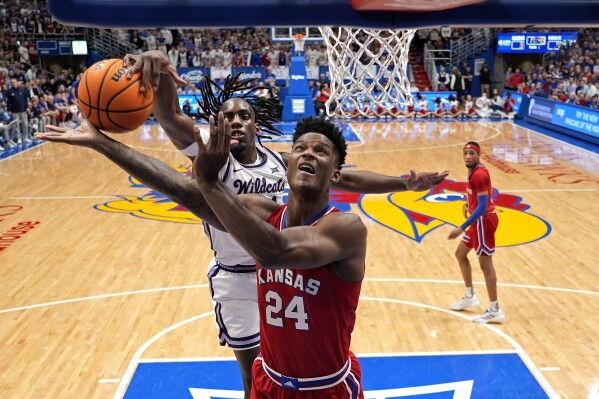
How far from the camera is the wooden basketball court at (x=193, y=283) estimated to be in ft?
18.4

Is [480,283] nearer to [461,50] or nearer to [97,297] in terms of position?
[97,297]

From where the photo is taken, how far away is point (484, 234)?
6.31 meters

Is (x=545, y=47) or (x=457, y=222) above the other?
(x=545, y=47)

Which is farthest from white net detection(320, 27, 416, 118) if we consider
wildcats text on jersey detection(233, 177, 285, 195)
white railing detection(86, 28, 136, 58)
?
wildcats text on jersey detection(233, 177, 285, 195)

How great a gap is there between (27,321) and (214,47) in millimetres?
23967

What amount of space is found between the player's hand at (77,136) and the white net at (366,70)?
52.4 ft

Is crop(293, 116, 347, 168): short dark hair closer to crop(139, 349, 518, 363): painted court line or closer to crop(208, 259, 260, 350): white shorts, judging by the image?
crop(208, 259, 260, 350): white shorts

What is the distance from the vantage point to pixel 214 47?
95.2ft

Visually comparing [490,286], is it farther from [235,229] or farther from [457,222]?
[235,229]

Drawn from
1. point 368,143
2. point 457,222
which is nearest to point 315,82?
point 368,143

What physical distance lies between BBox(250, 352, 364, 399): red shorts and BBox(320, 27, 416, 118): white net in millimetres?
15869

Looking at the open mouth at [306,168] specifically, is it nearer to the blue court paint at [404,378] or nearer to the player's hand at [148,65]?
the player's hand at [148,65]

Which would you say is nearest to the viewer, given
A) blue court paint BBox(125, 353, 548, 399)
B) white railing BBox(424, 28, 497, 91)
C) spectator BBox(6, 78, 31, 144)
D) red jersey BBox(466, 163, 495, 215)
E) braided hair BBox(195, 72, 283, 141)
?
braided hair BBox(195, 72, 283, 141)

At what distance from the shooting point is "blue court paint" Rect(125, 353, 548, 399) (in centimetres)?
495
